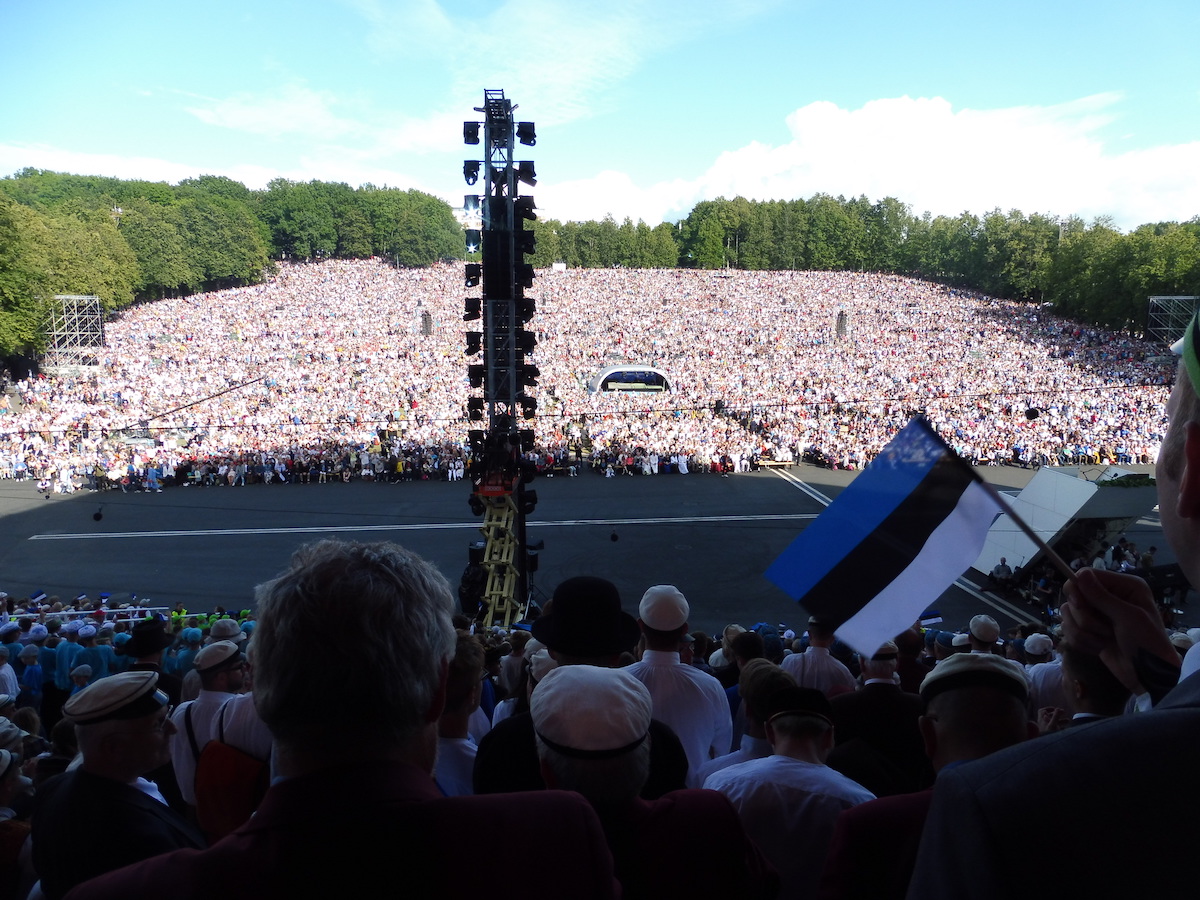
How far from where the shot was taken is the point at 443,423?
3247cm

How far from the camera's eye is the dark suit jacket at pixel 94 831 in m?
2.41

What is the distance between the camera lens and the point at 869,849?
7.00 ft

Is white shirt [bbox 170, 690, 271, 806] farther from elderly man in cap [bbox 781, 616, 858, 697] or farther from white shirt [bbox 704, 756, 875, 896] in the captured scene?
elderly man in cap [bbox 781, 616, 858, 697]

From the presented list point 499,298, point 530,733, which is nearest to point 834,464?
point 499,298

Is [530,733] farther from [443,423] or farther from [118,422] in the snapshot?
[118,422]

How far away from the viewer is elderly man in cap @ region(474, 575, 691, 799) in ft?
8.85

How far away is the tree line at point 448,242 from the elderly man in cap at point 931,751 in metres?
47.5

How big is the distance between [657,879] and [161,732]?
1.96 metres

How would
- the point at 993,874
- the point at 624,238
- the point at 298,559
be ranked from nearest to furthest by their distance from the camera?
the point at 993,874 < the point at 298,559 < the point at 624,238

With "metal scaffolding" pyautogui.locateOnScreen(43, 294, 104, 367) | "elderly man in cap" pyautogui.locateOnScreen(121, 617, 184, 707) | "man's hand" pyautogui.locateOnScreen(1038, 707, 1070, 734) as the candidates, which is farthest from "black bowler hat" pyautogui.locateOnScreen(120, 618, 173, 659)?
"metal scaffolding" pyautogui.locateOnScreen(43, 294, 104, 367)

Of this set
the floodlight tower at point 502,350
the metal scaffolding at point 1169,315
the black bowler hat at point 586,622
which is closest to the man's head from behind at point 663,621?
the black bowler hat at point 586,622

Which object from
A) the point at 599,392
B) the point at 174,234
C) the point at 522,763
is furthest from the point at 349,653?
the point at 174,234

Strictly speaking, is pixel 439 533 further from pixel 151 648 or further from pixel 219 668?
pixel 219 668

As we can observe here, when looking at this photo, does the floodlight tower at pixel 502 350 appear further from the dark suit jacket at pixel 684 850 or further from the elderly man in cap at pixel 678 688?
the dark suit jacket at pixel 684 850
